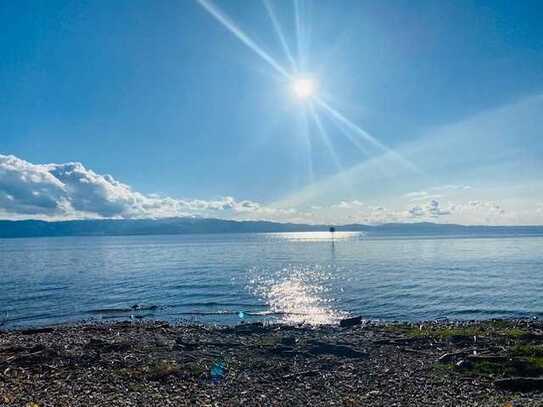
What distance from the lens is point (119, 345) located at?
2650 centimetres

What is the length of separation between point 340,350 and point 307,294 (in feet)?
111

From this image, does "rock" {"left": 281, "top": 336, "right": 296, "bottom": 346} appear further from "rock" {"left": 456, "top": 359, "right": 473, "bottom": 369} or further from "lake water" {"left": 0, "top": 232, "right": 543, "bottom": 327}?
"lake water" {"left": 0, "top": 232, "right": 543, "bottom": 327}

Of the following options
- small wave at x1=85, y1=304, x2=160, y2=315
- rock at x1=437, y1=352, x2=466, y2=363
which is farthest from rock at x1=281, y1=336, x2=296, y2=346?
small wave at x1=85, y1=304, x2=160, y2=315

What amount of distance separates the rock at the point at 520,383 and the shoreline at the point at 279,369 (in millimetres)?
38

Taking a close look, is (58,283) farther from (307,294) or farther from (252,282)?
(307,294)

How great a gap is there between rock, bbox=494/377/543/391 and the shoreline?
0.04 m

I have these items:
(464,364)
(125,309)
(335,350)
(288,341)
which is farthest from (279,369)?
(125,309)

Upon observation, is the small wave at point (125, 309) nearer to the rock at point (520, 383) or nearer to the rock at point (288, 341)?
the rock at point (288, 341)

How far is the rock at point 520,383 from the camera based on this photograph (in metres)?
17.5

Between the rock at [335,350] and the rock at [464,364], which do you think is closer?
the rock at [464,364]

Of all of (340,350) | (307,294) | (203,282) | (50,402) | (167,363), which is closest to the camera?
(50,402)

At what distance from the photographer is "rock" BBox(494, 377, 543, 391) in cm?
1748

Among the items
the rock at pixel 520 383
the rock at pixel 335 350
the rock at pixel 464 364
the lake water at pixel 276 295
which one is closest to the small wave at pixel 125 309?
the lake water at pixel 276 295

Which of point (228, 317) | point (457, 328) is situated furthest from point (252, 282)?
point (457, 328)
